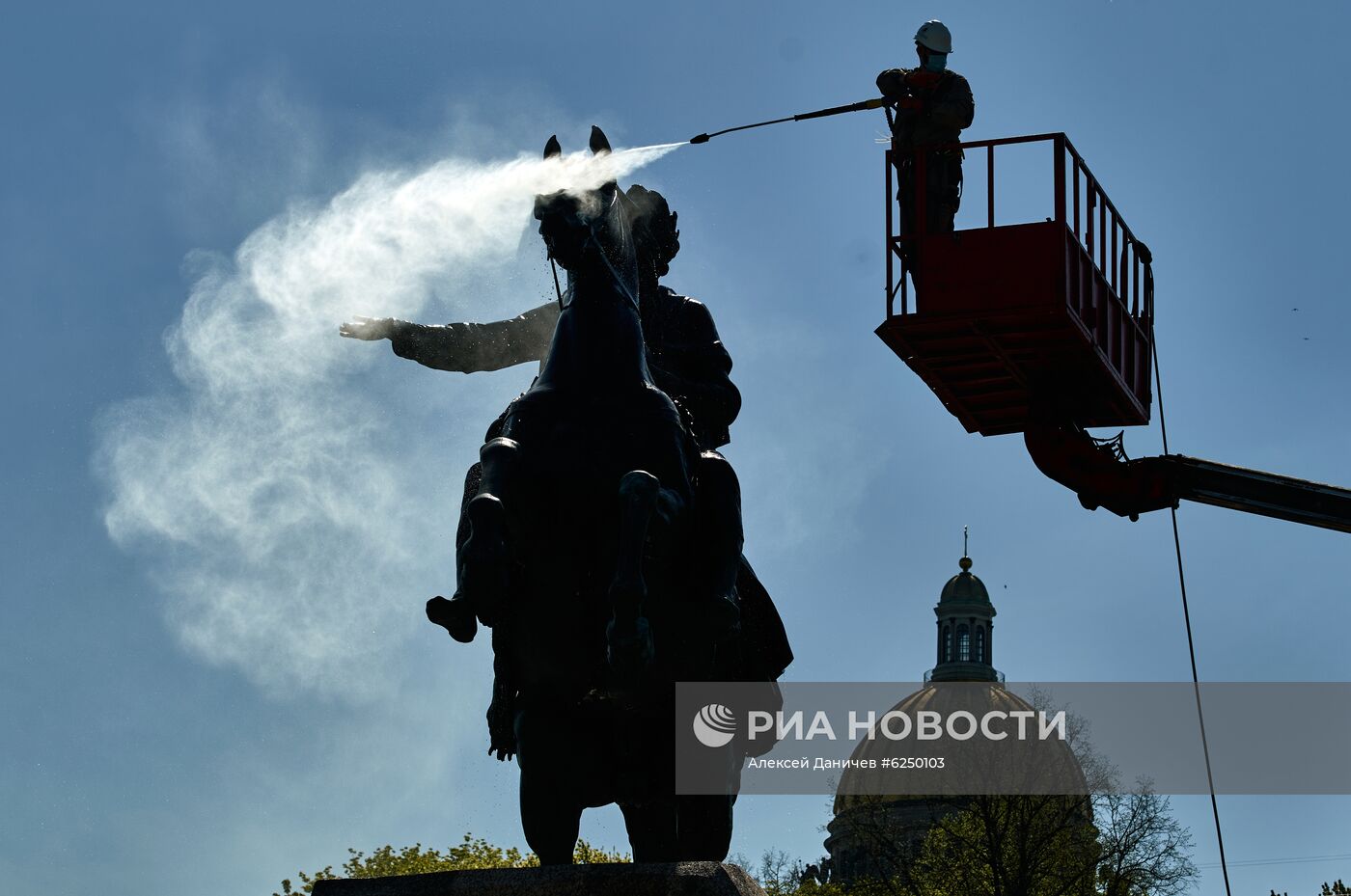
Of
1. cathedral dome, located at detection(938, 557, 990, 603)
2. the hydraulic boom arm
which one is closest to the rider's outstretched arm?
the hydraulic boom arm

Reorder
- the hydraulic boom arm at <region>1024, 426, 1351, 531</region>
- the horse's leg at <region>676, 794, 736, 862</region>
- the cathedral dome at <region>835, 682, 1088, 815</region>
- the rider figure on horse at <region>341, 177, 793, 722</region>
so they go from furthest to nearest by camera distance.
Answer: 1. the cathedral dome at <region>835, 682, 1088, 815</region>
2. the hydraulic boom arm at <region>1024, 426, 1351, 531</region>
3. the rider figure on horse at <region>341, 177, 793, 722</region>
4. the horse's leg at <region>676, 794, 736, 862</region>

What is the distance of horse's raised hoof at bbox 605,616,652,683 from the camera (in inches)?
387

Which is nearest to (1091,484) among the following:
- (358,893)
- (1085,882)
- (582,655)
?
(582,655)

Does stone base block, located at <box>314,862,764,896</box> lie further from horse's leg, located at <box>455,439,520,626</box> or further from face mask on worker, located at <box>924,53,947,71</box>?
face mask on worker, located at <box>924,53,947,71</box>

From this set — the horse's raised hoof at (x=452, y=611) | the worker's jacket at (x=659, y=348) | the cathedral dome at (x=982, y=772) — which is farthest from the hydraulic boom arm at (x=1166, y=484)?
the cathedral dome at (x=982, y=772)

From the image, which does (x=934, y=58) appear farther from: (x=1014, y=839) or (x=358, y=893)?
(x=1014, y=839)

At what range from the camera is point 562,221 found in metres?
10.8

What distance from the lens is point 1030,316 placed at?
2195 cm

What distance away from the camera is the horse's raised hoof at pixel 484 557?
9797mm

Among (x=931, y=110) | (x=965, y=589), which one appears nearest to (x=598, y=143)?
(x=931, y=110)

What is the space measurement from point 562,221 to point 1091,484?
1527cm

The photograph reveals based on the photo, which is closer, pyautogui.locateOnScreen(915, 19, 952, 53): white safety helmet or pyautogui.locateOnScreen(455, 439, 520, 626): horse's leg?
pyautogui.locateOnScreen(455, 439, 520, 626): horse's leg

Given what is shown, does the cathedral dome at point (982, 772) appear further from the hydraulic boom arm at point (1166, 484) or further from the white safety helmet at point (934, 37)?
the white safety helmet at point (934, 37)

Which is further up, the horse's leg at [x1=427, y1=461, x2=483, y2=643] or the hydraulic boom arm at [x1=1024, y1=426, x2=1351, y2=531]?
the hydraulic boom arm at [x1=1024, y1=426, x2=1351, y2=531]
